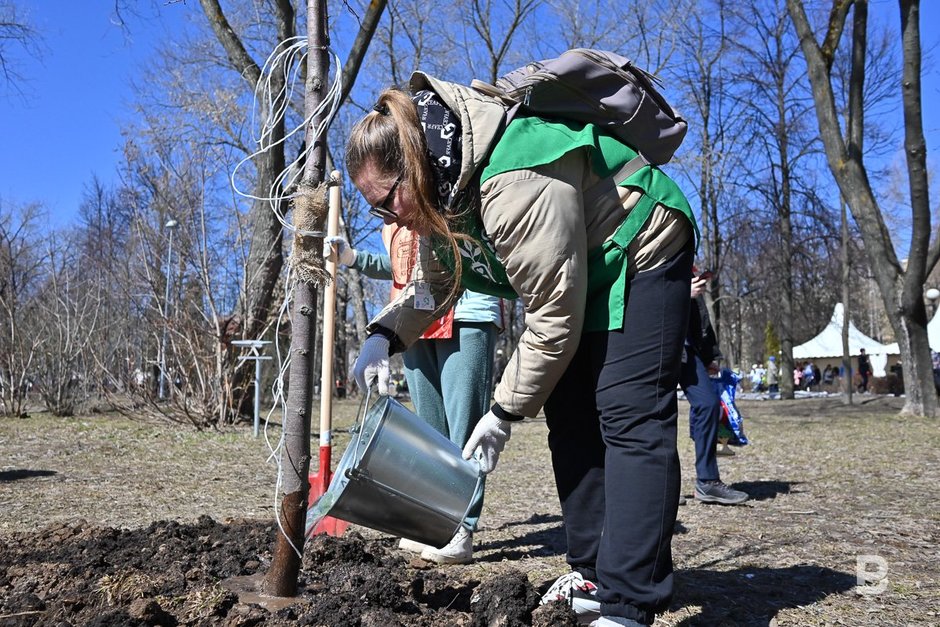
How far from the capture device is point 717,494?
4469mm

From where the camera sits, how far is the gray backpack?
198cm

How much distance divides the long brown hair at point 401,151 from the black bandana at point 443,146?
0.05ft

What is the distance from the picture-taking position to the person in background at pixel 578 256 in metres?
1.88

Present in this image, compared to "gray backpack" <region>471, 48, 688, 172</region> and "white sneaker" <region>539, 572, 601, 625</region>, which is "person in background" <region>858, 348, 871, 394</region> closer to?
"white sneaker" <region>539, 572, 601, 625</region>

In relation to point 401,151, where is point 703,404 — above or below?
below

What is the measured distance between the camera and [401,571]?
2.60 metres

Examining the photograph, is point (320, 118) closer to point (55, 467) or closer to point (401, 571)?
point (401, 571)

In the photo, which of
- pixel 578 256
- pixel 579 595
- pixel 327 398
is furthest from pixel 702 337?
pixel 578 256

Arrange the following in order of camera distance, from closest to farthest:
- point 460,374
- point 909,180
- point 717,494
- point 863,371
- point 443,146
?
point 443,146 < point 460,374 < point 717,494 < point 909,180 < point 863,371

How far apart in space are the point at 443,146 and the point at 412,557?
181cm

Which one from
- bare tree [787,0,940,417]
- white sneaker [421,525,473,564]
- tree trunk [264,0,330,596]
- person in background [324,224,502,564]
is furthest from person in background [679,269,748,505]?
bare tree [787,0,940,417]

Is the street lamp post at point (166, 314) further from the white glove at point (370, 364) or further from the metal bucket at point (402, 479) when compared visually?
the metal bucket at point (402, 479)

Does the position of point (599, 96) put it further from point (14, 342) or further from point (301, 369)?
point (14, 342)

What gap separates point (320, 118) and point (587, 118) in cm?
80
